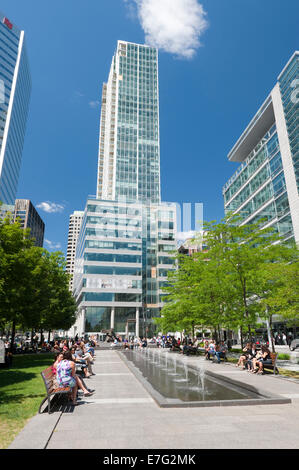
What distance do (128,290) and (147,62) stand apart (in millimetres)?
92362

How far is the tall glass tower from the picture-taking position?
3885 inches

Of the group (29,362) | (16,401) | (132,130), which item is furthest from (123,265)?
(16,401)

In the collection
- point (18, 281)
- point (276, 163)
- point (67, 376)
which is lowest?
point (67, 376)

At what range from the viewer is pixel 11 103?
115 metres

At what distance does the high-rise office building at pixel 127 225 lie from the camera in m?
69.6

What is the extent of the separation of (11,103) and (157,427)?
440 feet

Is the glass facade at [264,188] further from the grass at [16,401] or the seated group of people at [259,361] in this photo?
the grass at [16,401]

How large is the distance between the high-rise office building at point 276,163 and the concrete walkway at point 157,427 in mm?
37341

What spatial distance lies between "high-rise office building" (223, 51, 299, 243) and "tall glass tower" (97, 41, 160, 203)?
38528 mm

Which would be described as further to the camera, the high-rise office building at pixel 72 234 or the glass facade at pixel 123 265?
the high-rise office building at pixel 72 234

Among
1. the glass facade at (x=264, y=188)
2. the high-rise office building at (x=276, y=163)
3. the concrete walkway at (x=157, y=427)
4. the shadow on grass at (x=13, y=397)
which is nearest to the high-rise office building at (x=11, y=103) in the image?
the glass facade at (x=264, y=188)

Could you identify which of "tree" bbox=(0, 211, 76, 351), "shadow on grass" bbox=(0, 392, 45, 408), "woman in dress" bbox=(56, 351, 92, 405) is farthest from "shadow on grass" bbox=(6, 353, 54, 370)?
"woman in dress" bbox=(56, 351, 92, 405)

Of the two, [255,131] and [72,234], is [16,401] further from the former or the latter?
[72,234]
